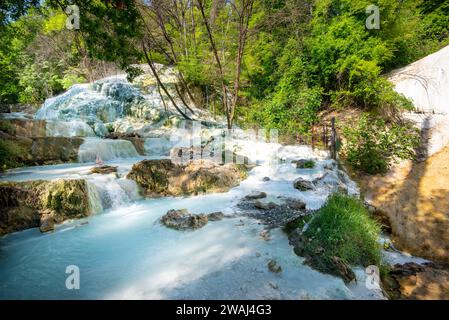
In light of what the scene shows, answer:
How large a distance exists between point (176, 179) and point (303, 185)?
3706 mm

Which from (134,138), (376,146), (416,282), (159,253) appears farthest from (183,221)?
(134,138)

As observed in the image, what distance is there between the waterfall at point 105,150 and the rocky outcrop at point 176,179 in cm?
331

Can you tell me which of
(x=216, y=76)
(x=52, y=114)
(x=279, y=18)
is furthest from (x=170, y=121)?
(x=279, y=18)

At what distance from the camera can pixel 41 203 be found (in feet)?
17.4

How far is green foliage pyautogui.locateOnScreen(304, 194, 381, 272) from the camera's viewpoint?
3564 millimetres

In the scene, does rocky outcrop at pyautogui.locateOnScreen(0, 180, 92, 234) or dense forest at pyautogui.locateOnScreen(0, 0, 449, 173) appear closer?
rocky outcrop at pyautogui.locateOnScreen(0, 180, 92, 234)

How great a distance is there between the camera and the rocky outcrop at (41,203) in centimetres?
503

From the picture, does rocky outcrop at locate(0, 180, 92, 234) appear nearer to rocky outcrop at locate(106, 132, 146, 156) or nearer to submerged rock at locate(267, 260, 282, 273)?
submerged rock at locate(267, 260, 282, 273)

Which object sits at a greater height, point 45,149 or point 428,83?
point 428,83

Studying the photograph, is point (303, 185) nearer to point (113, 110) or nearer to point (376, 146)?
point (376, 146)

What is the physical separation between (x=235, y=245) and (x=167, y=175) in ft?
13.3

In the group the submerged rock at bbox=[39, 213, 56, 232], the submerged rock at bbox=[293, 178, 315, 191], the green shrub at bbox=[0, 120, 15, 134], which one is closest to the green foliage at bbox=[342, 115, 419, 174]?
the submerged rock at bbox=[293, 178, 315, 191]

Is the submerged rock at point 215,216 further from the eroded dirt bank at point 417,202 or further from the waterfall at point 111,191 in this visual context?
the eroded dirt bank at point 417,202

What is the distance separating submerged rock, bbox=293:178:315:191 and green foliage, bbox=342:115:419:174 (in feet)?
7.97
